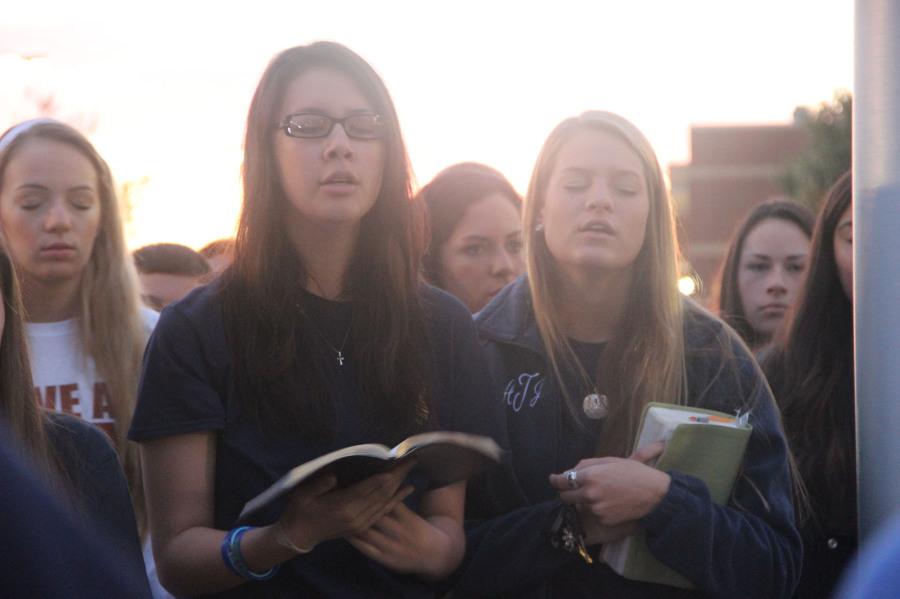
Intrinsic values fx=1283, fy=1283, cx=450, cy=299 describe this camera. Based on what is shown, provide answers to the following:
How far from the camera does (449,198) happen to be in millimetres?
4738

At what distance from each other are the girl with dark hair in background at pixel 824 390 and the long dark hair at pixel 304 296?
5.01ft

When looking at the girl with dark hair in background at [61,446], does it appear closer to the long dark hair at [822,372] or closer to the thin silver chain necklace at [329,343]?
the thin silver chain necklace at [329,343]

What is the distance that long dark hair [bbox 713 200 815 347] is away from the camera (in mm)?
5320

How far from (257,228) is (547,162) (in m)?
0.95

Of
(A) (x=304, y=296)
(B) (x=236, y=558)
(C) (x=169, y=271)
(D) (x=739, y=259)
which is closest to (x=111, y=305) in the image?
(A) (x=304, y=296)

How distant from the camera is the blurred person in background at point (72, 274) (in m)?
3.80

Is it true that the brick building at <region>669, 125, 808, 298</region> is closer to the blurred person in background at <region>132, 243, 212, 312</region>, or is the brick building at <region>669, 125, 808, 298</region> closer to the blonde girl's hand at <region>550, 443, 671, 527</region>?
the blurred person in background at <region>132, 243, 212, 312</region>

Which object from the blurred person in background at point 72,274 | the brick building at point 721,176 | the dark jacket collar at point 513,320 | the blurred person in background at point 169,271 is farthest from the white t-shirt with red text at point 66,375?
the brick building at point 721,176

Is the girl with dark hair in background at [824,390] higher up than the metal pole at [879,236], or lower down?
lower down

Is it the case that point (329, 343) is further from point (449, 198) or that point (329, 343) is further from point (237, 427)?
point (449, 198)

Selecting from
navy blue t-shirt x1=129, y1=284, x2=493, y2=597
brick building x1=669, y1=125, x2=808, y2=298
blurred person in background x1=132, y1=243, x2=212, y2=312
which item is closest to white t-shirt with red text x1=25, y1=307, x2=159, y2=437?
navy blue t-shirt x1=129, y1=284, x2=493, y2=597

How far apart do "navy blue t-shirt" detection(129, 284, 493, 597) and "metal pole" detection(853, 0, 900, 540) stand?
1043 mm

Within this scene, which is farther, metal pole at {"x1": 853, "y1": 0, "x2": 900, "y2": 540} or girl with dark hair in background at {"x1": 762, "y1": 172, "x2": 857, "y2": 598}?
girl with dark hair in background at {"x1": 762, "y1": 172, "x2": 857, "y2": 598}

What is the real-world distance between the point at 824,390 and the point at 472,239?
1370mm
